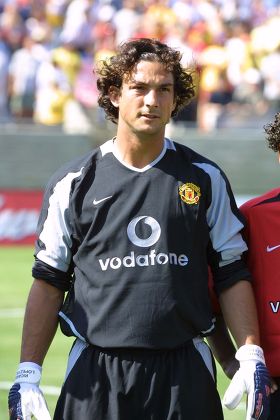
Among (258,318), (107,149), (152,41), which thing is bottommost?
(258,318)

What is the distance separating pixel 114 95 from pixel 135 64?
8.6 inches

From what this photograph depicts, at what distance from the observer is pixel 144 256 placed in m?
4.25

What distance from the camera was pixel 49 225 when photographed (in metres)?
4.41

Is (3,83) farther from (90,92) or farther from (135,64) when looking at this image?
(135,64)

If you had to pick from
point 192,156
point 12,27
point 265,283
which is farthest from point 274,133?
point 12,27

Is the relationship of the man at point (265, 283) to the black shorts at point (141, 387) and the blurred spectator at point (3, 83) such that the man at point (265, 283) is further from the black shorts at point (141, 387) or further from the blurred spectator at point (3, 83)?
the blurred spectator at point (3, 83)

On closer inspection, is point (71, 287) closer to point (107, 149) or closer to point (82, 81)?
point (107, 149)

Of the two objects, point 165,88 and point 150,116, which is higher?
point 165,88

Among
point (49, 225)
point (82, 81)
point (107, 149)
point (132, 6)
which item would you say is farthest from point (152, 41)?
point (132, 6)

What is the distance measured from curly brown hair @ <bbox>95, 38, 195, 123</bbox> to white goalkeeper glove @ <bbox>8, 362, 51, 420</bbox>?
1225 millimetres

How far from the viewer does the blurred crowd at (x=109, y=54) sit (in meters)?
16.5

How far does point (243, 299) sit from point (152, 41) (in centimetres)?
117

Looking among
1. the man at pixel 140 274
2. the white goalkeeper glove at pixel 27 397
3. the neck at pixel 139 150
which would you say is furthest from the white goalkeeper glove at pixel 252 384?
the neck at pixel 139 150

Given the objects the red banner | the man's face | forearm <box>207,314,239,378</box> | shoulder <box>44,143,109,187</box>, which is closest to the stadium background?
the red banner
